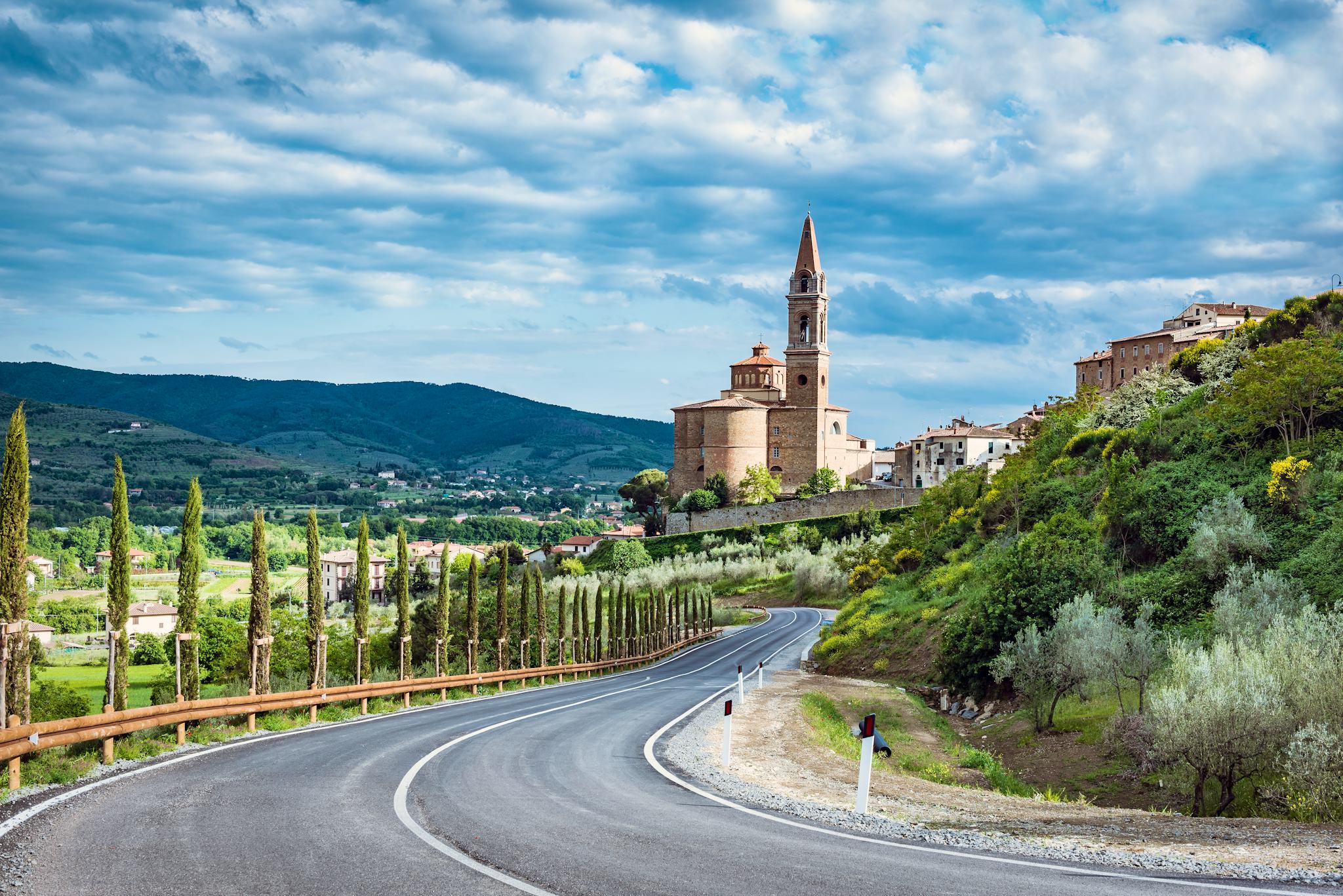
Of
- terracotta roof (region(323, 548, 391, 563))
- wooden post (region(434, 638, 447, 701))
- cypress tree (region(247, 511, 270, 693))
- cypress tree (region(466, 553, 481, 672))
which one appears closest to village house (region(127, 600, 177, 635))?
terracotta roof (region(323, 548, 391, 563))

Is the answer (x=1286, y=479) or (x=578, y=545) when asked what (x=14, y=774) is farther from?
(x=578, y=545)

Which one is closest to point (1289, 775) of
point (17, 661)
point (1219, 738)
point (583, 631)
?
point (1219, 738)

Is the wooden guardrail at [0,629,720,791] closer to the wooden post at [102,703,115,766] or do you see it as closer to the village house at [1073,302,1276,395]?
the wooden post at [102,703,115,766]

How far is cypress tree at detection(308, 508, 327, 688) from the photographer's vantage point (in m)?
23.5

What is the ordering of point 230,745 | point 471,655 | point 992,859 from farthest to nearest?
point 471,655 → point 230,745 → point 992,859

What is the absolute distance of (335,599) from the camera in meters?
150

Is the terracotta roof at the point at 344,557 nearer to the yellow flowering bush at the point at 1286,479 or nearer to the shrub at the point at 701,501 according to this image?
the shrub at the point at 701,501

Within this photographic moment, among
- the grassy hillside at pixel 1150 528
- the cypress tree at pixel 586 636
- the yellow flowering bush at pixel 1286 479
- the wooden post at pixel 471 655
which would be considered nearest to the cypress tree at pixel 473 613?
the wooden post at pixel 471 655

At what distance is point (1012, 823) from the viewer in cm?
1129

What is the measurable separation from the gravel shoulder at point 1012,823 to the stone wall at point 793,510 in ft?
295

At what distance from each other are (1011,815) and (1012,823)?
0.87m

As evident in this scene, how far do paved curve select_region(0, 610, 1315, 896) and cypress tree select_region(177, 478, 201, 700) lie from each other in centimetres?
470

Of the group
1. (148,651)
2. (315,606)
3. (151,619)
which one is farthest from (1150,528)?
(151,619)

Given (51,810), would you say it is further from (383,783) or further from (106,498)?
(106,498)
